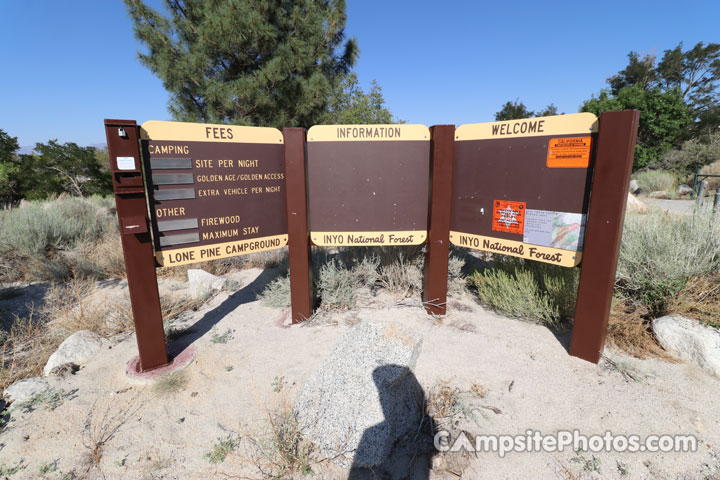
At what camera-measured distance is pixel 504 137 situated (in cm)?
311

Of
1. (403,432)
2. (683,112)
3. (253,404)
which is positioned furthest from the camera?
(683,112)

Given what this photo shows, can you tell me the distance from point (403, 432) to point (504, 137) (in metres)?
2.56

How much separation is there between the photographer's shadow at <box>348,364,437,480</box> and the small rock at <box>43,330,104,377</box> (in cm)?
284

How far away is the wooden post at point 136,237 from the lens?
258 cm

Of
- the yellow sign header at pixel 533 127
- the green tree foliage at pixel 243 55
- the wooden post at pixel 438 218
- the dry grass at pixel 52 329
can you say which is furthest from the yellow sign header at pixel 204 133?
the green tree foliage at pixel 243 55

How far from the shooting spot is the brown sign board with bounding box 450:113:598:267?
9.14ft

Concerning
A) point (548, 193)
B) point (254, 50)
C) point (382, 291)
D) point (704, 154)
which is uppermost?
point (254, 50)

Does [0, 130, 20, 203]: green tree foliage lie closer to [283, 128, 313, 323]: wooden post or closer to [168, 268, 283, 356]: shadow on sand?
[168, 268, 283, 356]: shadow on sand

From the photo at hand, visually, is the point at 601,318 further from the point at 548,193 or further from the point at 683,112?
the point at 683,112

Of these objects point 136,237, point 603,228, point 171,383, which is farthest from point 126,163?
point 603,228

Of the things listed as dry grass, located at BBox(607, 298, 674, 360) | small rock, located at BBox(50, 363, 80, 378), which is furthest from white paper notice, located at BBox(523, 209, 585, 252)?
small rock, located at BBox(50, 363, 80, 378)

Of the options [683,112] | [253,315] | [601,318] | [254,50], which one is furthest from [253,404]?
[683,112]

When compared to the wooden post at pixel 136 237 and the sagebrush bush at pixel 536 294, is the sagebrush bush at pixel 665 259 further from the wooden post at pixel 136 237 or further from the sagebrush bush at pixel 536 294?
the wooden post at pixel 136 237

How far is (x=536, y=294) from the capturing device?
3695 mm
